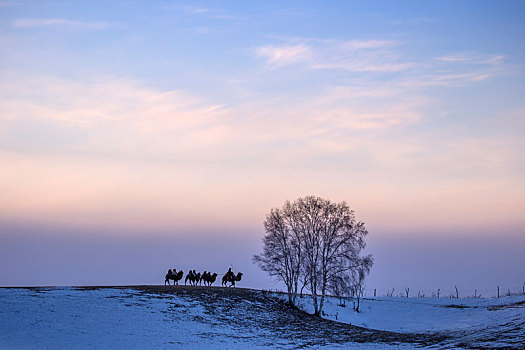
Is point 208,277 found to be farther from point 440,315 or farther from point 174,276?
point 440,315

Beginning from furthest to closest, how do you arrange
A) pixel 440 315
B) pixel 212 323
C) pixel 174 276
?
pixel 174 276
pixel 440 315
pixel 212 323

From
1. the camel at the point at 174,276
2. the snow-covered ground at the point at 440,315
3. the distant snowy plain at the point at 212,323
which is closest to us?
the distant snowy plain at the point at 212,323

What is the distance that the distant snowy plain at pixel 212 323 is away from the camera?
35.3 metres

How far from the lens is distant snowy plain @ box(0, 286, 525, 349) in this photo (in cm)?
3528

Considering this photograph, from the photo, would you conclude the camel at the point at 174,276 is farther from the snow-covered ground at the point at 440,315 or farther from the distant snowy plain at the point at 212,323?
the snow-covered ground at the point at 440,315

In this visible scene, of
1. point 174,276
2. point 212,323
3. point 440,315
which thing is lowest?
point 212,323

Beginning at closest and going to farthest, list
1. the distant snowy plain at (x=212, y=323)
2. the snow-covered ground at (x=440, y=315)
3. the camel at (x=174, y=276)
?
the distant snowy plain at (x=212, y=323) < the snow-covered ground at (x=440, y=315) < the camel at (x=174, y=276)

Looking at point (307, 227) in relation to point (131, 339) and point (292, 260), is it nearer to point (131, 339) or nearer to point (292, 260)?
point (292, 260)

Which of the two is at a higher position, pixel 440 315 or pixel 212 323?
pixel 440 315

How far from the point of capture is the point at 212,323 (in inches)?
1719

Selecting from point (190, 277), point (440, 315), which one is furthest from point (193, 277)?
point (440, 315)

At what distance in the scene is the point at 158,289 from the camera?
52.3 meters

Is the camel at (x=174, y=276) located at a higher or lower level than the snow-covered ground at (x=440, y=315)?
higher

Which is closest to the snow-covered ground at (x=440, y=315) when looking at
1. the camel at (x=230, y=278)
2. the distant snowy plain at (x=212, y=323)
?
the distant snowy plain at (x=212, y=323)
